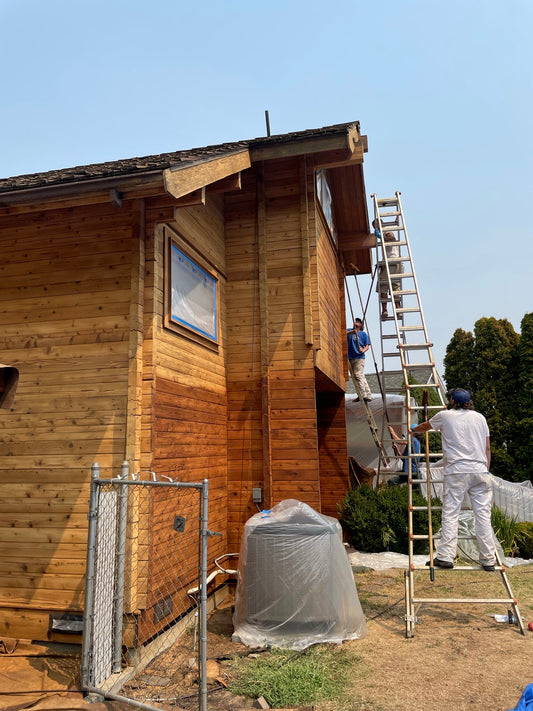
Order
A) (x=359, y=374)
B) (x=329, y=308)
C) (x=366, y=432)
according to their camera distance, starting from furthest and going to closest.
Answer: (x=366, y=432), (x=359, y=374), (x=329, y=308)

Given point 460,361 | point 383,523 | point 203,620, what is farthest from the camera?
point 460,361

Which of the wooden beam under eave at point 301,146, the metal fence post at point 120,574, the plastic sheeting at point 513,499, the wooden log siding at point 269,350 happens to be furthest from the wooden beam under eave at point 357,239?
the metal fence post at point 120,574

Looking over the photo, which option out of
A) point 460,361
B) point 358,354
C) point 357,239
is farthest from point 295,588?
point 460,361

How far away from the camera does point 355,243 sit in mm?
11734

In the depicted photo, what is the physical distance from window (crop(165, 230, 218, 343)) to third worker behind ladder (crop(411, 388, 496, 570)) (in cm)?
326

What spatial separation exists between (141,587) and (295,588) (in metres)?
1.53

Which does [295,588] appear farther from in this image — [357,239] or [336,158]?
[357,239]

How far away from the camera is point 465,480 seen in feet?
18.7

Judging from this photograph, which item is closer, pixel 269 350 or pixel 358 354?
pixel 269 350

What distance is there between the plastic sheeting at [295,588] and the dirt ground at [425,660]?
0.23 metres

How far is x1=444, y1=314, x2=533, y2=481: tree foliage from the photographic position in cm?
1577

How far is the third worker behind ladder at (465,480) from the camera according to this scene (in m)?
5.57

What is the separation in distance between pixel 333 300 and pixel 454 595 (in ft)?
18.5

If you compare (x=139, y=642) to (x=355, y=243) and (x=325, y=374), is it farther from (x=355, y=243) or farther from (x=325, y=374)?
(x=355, y=243)
